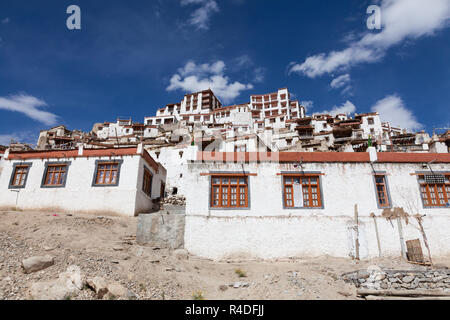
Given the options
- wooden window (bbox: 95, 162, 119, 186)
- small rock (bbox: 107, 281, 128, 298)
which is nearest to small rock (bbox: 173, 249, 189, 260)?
small rock (bbox: 107, 281, 128, 298)

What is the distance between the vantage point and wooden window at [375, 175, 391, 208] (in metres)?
16.1

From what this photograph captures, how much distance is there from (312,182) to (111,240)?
40.0 ft

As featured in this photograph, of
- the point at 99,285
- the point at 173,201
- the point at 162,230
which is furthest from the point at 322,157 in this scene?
the point at 173,201

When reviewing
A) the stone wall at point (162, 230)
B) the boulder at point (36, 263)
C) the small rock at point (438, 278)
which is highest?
the stone wall at point (162, 230)

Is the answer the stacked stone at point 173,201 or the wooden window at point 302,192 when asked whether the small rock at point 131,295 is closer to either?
the wooden window at point 302,192

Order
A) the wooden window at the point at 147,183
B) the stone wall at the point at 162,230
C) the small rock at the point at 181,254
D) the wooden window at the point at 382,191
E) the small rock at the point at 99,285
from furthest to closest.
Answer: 1. the wooden window at the point at 147,183
2. the wooden window at the point at 382,191
3. the stone wall at the point at 162,230
4. the small rock at the point at 181,254
5. the small rock at the point at 99,285

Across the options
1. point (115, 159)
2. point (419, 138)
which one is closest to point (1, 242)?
point (115, 159)

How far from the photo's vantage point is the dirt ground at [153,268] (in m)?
10.6

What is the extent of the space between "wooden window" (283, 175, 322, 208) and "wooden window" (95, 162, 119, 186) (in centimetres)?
1327

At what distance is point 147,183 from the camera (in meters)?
24.2

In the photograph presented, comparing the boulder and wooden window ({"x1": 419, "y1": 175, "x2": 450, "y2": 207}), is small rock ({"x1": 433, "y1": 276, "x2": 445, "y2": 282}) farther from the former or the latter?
the boulder

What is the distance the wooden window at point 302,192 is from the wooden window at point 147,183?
1250 cm

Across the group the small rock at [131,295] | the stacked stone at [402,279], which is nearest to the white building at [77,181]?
the small rock at [131,295]

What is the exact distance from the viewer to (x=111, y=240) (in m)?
15.6
